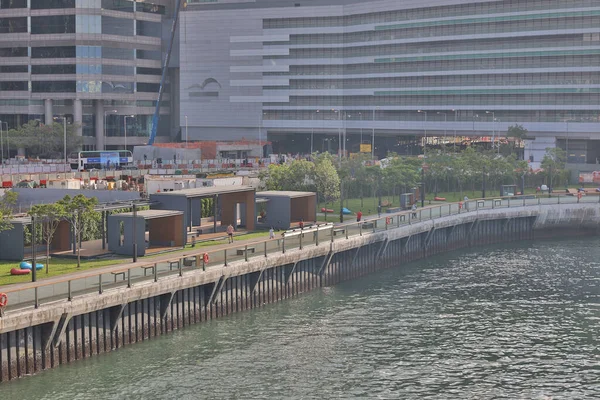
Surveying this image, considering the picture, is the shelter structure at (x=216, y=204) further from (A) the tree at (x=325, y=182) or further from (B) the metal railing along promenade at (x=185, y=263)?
(A) the tree at (x=325, y=182)

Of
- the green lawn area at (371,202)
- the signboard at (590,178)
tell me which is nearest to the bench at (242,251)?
the green lawn area at (371,202)

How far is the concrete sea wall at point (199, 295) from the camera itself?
59781 millimetres

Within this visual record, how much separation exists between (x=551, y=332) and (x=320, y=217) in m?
45.9

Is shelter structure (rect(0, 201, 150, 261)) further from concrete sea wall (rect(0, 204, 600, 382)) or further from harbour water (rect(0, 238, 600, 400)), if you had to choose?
harbour water (rect(0, 238, 600, 400))

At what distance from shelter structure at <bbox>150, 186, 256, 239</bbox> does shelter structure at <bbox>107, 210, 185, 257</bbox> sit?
1172mm

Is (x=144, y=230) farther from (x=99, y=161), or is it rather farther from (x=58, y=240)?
(x=99, y=161)

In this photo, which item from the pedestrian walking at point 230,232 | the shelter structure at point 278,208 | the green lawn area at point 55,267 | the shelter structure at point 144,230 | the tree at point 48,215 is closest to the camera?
the green lawn area at point 55,267

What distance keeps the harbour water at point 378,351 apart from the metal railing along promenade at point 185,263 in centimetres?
417

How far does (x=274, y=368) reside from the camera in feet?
209

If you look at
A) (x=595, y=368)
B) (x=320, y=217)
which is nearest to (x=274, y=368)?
(x=595, y=368)

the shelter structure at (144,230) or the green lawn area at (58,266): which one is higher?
the shelter structure at (144,230)

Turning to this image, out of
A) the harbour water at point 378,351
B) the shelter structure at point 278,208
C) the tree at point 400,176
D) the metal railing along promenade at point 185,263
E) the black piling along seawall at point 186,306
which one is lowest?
the harbour water at point 378,351

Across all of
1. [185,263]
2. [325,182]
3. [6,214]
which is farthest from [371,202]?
[185,263]

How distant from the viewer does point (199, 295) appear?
Result: 74.6 m
